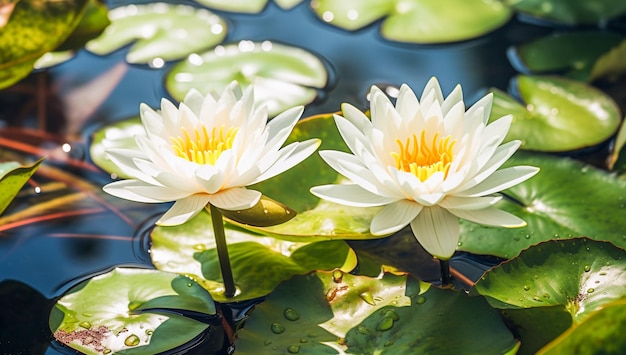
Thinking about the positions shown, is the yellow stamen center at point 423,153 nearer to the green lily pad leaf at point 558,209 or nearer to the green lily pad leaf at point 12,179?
the green lily pad leaf at point 558,209

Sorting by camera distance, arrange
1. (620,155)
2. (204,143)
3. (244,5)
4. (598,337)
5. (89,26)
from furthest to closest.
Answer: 1. (244,5)
2. (89,26)
3. (620,155)
4. (204,143)
5. (598,337)

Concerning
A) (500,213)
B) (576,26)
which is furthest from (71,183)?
(576,26)

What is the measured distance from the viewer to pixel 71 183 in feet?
7.31

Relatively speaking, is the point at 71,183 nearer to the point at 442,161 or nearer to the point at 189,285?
the point at 189,285

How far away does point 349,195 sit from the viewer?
154 cm

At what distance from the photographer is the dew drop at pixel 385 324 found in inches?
58.5

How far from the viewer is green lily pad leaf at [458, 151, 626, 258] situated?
179cm

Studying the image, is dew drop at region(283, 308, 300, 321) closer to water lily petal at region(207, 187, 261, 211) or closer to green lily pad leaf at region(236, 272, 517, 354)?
green lily pad leaf at region(236, 272, 517, 354)

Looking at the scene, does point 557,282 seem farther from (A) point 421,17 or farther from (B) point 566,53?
(A) point 421,17

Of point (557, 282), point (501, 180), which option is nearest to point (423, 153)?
point (501, 180)

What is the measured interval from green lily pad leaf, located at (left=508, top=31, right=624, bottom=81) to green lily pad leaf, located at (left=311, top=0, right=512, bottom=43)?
0.18m

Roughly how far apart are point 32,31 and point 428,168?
1.41m

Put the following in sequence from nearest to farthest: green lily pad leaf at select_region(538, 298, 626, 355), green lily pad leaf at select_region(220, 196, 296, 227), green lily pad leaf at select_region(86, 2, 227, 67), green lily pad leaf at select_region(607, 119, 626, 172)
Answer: green lily pad leaf at select_region(538, 298, 626, 355) → green lily pad leaf at select_region(220, 196, 296, 227) → green lily pad leaf at select_region(607, 119, 626, 172) → green lily pad leaf at select_region(86, 2, 227, 67)

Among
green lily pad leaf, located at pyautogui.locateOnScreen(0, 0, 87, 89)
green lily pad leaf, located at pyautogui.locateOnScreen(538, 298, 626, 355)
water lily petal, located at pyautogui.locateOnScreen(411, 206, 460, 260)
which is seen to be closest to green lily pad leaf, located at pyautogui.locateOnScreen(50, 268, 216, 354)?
water lily petal, located at pyautogui.locateOnScreen(411, 206, 460, 260)
